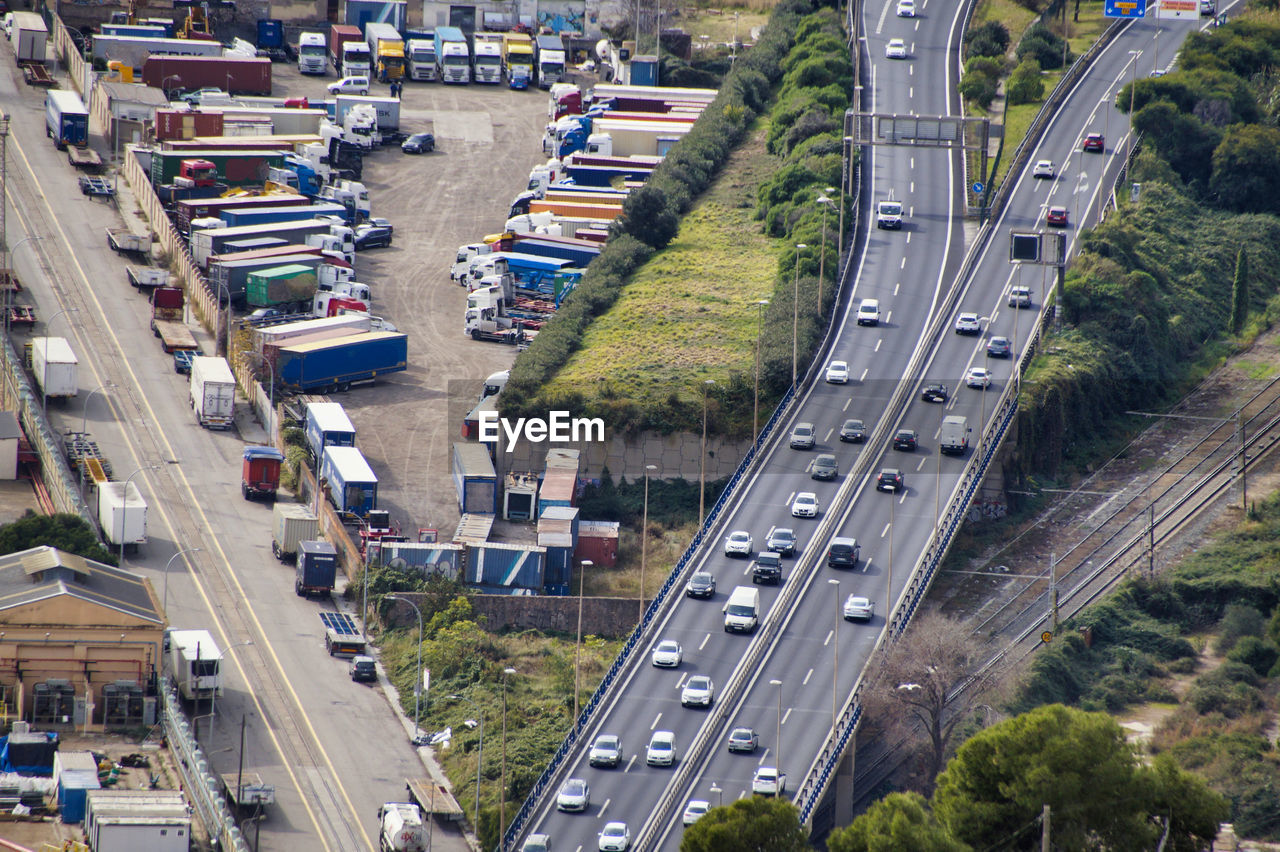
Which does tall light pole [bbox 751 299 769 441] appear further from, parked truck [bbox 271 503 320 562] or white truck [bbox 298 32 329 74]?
white truck [bbox 298 32 329 74]

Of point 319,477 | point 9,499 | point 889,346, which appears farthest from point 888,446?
point 9,499

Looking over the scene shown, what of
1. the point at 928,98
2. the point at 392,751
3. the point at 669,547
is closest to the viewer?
the point at 392,751

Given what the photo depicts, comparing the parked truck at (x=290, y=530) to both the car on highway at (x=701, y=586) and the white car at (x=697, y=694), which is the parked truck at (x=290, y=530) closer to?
the car on highway at (x=701, y=586)

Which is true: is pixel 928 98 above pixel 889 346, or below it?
above

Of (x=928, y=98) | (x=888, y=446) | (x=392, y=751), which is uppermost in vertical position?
(x=928, y=98)

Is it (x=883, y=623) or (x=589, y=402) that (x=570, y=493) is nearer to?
(x=589, y=402)

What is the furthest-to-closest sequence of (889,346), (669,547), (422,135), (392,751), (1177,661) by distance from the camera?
(422,135), (889,346), (669,547), (1177,661), (392,751)

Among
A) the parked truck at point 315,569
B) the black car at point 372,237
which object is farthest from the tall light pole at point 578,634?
the black car at point 372,237

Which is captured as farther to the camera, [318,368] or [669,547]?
[318,368]
